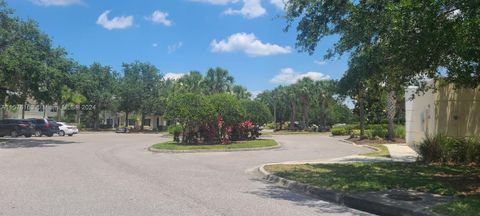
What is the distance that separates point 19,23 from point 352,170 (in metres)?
24.6

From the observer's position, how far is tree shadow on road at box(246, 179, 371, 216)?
964 cm

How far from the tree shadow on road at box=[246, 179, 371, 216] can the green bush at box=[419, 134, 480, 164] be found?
7996 millimetres

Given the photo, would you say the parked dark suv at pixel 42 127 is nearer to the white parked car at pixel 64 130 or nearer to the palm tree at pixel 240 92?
the white parked car at pixel 64 130

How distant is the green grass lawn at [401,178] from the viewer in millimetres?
10555

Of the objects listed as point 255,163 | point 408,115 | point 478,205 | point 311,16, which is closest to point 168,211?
point 478,205

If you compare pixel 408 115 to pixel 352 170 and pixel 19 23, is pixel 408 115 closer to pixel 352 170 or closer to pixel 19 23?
pixel 352 170

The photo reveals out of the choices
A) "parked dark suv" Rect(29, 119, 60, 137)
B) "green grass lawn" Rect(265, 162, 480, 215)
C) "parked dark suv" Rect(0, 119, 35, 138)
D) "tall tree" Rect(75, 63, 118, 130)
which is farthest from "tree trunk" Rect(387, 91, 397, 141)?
"tall tree" Rect(75, 63, 118, 130)

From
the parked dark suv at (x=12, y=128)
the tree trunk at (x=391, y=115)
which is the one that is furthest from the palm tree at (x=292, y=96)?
the parked dark suv at (x=12, y=128)

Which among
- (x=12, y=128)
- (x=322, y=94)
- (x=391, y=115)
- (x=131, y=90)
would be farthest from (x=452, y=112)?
(x=131, y=90)

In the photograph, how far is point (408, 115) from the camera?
87.4ft

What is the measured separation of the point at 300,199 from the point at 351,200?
3.52ft

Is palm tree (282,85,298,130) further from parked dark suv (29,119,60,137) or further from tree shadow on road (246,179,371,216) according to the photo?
tree shadow on road (246,179,371,216)

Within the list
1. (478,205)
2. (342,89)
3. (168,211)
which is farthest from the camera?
(342,89)

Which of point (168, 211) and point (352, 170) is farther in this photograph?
point (352, 170)
